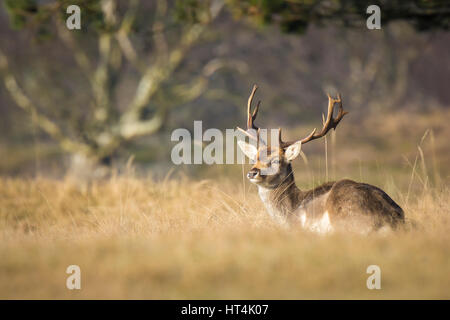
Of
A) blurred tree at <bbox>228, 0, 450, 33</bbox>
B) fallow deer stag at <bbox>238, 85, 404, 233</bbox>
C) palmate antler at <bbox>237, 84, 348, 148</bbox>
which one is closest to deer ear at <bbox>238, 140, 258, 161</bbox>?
fallow deer stag at <bbox>238, 85, 404, 233</bbox>

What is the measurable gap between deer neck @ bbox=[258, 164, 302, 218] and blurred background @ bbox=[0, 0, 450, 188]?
42.2 inches

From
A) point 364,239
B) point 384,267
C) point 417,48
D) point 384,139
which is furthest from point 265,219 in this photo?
point 417,48

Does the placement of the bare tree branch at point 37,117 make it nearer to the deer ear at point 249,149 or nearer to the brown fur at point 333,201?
the deer ear at point 249,149

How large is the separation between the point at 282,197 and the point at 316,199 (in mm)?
483

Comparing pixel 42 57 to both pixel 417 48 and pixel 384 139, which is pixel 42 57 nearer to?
pixel 384 139

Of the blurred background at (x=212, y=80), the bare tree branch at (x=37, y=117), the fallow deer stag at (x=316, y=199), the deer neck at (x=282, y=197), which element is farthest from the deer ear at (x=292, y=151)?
the bare tree branch at (x=37, y=117)

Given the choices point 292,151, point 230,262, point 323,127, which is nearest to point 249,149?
point 292,151

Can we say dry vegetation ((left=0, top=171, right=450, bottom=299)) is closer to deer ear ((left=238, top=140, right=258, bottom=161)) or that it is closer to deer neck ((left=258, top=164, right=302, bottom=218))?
deer neck ((left=258, top=164, right=302, bottom=218))

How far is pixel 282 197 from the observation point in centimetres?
582

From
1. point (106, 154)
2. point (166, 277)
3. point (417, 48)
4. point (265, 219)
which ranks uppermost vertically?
point (417, 48)

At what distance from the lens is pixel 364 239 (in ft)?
14.5

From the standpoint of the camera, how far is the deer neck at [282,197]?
18.7 ft

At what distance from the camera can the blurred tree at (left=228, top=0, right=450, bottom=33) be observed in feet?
26.0
